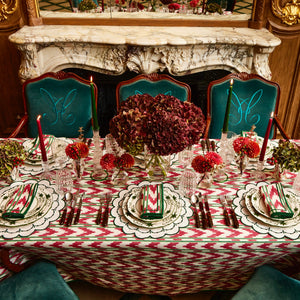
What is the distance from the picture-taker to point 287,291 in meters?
1.23

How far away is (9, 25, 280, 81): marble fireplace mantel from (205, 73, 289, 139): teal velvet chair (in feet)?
1.65

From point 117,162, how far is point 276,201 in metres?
0.70

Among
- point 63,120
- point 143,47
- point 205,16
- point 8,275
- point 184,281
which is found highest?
point 205,16

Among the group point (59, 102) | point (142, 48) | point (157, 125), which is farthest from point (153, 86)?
point (157, 125)

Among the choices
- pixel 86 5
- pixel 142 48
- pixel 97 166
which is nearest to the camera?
pixel 97 166

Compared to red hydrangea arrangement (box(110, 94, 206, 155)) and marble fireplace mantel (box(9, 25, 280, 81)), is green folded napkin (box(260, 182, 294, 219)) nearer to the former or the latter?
red hydrangea arrangement (box(110, 94, 206, 155))

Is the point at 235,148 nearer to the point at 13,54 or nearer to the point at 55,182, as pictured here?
the point at 55,182

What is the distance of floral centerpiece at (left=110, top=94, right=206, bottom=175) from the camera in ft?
3.72

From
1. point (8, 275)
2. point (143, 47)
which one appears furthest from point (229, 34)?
point (8, 275)

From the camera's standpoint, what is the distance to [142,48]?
2.43 metres

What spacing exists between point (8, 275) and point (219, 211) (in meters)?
0.95

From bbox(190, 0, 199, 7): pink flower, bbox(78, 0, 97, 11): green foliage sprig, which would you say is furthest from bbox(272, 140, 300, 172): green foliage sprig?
bbox(78, 0, 97, 11): green foliage sprig

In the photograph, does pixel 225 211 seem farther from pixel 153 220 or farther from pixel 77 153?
pixel 77 153

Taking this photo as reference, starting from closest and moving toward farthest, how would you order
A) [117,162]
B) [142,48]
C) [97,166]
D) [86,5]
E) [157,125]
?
[157,125] < [117,162] < [97,166] < [142,48] < [86,5]
